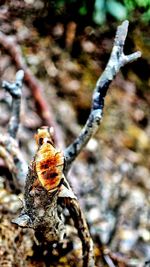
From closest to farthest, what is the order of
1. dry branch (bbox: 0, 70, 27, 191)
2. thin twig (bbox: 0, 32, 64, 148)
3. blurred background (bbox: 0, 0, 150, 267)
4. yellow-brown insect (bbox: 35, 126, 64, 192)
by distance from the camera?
yellow-brown insect (bbox: 35, 126, 64, 192) < dry branch (bbox: 0, 70, 27, 191) < blurred background (bbox: 0, 0, 150, 267) < thin twig (bbox: 0, 32, 64, 148)

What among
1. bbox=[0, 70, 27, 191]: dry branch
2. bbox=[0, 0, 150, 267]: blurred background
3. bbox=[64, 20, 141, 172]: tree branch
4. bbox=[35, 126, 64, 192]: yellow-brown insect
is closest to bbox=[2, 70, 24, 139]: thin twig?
bbox=[0, 70, 27, 191]: dry branch

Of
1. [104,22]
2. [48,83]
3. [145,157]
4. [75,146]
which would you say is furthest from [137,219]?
[104,22]

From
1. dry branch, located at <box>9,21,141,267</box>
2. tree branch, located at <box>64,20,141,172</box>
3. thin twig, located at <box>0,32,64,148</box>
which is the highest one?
thin twig, located at <box>0,32,64,148</box>

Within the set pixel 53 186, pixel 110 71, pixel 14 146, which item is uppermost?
pixel 110 71

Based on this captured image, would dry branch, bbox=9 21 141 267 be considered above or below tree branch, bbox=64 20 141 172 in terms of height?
below

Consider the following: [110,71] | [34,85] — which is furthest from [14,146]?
[34,85]

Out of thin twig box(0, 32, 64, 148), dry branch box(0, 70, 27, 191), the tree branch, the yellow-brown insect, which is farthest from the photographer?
thin twig box(0, 32, 64, 148)

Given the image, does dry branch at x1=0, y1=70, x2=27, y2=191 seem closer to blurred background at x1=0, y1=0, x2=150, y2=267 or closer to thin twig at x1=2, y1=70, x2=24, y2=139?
thin twig at x1=2, y1=70, x2=24, y2=139

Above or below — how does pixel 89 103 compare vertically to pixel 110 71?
above

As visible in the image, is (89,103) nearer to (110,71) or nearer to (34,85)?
(34,85)
